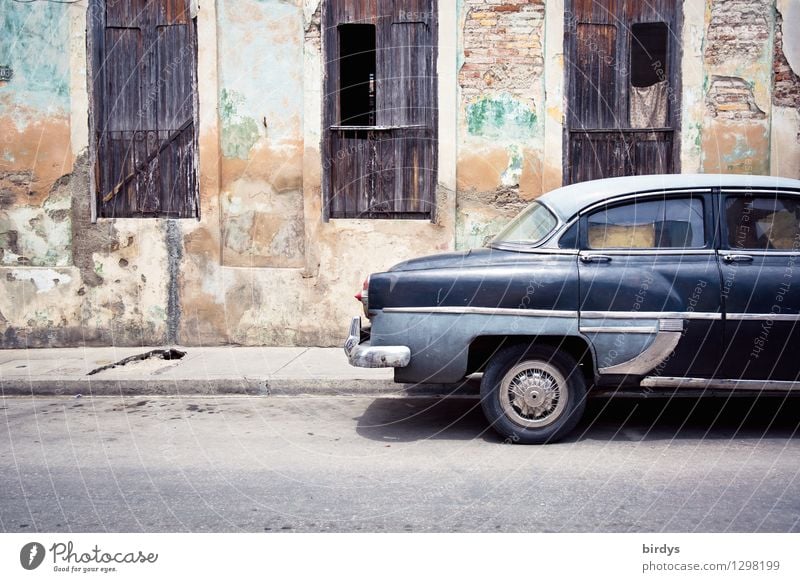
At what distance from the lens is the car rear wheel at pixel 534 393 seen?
5629 mm

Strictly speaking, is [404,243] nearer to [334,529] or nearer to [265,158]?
[265,158]

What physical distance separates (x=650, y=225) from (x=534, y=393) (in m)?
1.48

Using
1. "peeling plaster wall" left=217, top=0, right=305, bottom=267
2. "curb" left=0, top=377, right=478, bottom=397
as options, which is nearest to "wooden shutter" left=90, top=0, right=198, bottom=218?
"peeling plaster wall" left=217, top=0, right=305, bottom=267

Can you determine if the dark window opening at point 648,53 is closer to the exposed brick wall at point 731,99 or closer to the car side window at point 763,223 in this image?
the exposed brick wall at point 731,99

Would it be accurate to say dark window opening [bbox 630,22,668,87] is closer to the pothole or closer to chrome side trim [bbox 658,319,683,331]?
chrome side trim [bbox 658,319,683,331]

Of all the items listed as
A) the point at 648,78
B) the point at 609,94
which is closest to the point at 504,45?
the point at 609,94

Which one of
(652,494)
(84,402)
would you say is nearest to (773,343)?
(652,494)

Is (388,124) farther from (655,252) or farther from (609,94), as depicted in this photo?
(655,252)

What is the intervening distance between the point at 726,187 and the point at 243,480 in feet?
12.9

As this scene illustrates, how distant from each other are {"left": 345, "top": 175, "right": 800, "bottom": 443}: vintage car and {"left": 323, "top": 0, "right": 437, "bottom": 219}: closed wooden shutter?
14.3ft

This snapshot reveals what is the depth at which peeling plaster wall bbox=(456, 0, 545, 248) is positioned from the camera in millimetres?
9711

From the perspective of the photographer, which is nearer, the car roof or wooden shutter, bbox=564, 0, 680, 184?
the car roof

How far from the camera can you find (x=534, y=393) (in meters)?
5.63

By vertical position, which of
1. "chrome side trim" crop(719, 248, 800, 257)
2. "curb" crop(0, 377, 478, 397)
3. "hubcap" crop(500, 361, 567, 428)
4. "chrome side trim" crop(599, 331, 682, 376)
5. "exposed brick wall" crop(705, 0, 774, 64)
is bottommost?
"curb" crop(0, 377, 478, 397)
